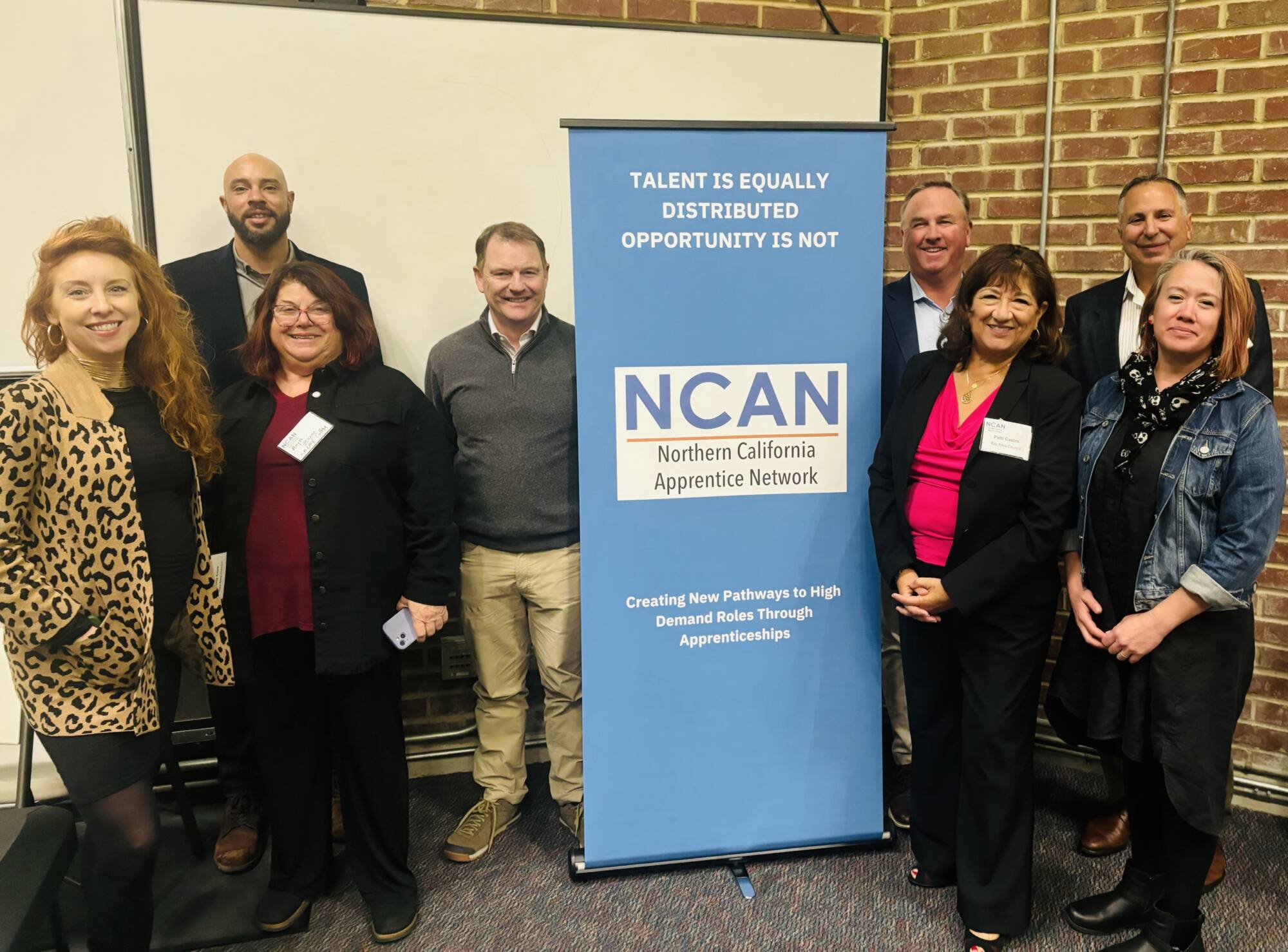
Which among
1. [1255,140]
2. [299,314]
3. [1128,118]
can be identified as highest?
[1128,118]

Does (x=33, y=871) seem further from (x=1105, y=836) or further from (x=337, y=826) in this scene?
(x=1105, y=836)

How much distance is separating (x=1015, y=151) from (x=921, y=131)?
12.4 inches

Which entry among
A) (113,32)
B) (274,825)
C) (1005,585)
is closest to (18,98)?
(113,32)

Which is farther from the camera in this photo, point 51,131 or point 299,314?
point 51,131

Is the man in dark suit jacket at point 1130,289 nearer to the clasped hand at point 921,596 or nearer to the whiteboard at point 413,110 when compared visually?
the clasped hand at point 921,596

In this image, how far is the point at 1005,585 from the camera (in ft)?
6.03

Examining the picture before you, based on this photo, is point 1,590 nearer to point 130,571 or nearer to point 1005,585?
point 130,571

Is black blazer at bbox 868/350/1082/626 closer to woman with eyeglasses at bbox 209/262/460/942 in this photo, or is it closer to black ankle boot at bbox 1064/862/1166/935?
black ankle boot at bbox 1064/862/1166/935

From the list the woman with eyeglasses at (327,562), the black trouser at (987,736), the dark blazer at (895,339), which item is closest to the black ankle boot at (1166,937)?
the black trouser at (987,736)

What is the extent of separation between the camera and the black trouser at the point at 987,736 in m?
1.90

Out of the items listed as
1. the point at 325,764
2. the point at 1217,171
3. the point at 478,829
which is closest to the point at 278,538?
the point at 325,764

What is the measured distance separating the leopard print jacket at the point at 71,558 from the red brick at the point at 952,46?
2612 millimetres

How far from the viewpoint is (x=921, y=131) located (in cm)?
287

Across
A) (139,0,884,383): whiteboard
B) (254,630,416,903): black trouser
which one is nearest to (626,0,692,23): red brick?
(139,0,884,383): whiteboard
